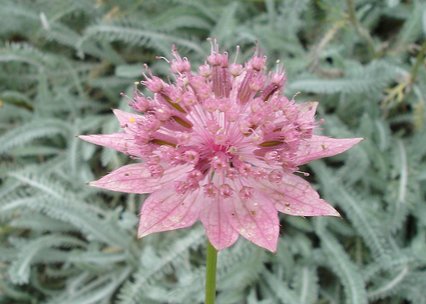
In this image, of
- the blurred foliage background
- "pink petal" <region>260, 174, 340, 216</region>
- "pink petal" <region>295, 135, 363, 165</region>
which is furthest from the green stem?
the blurred foliage background

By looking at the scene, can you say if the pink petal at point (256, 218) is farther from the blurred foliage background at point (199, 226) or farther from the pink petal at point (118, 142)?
the blurred foliage background at point (199, 226)

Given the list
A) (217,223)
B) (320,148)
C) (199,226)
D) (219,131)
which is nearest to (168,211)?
(217,223)

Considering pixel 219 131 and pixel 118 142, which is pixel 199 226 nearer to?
pixel 118 142

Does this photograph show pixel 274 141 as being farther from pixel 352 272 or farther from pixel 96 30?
pixel 96 30

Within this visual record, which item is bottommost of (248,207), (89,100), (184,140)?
(248,207)

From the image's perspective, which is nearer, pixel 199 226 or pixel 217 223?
pixel 217 223

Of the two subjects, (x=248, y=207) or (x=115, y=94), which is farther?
(x=115, y=94)

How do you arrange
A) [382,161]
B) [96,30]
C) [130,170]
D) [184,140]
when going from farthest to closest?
[96,30] < [382,161] < [130,170] < [184,140]

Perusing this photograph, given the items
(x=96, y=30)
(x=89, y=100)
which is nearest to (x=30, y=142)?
(x=89, y=100)
